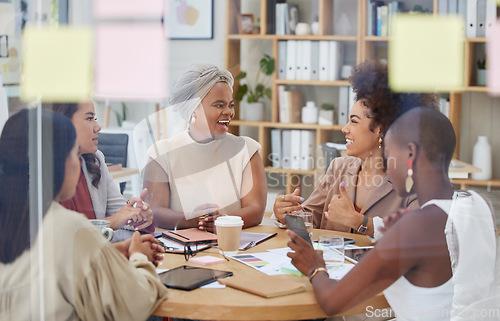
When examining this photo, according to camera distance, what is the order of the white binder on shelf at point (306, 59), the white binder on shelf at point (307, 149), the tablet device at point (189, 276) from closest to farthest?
the tablet device at point (189, 276), the white binder on shelf at point (307, 149), the white binder on shelf at point (306, 59)

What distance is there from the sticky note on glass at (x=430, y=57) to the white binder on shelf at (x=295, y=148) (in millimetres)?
1568

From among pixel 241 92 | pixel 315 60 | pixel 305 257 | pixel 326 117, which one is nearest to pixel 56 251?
pixel 305 257

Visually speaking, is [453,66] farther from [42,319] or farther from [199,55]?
[42,319]

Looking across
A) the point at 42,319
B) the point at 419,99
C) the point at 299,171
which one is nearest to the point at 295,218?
the point at 419,99

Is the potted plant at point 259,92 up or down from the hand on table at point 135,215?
up

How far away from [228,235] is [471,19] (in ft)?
2.82

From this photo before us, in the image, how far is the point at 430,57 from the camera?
1.38 metres

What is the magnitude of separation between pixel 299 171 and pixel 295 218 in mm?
1142

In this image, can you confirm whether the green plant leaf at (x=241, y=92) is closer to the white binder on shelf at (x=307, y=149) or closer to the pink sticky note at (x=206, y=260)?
the white binder on shelf at (x=307, y=149)

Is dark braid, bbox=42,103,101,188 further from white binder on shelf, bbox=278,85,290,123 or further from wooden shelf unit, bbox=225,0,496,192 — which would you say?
white binder on shelf, bbox=278,85,290,123

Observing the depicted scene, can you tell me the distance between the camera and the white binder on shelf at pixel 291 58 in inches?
132

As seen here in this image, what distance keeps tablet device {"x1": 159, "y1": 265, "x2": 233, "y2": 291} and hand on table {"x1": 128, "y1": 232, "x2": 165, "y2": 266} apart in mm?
44

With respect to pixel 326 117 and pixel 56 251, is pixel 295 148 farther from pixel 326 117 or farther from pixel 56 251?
pixel 56 251

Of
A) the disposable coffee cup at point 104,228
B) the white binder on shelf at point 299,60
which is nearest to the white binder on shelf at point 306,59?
the white binder on shelf at point 299,60
